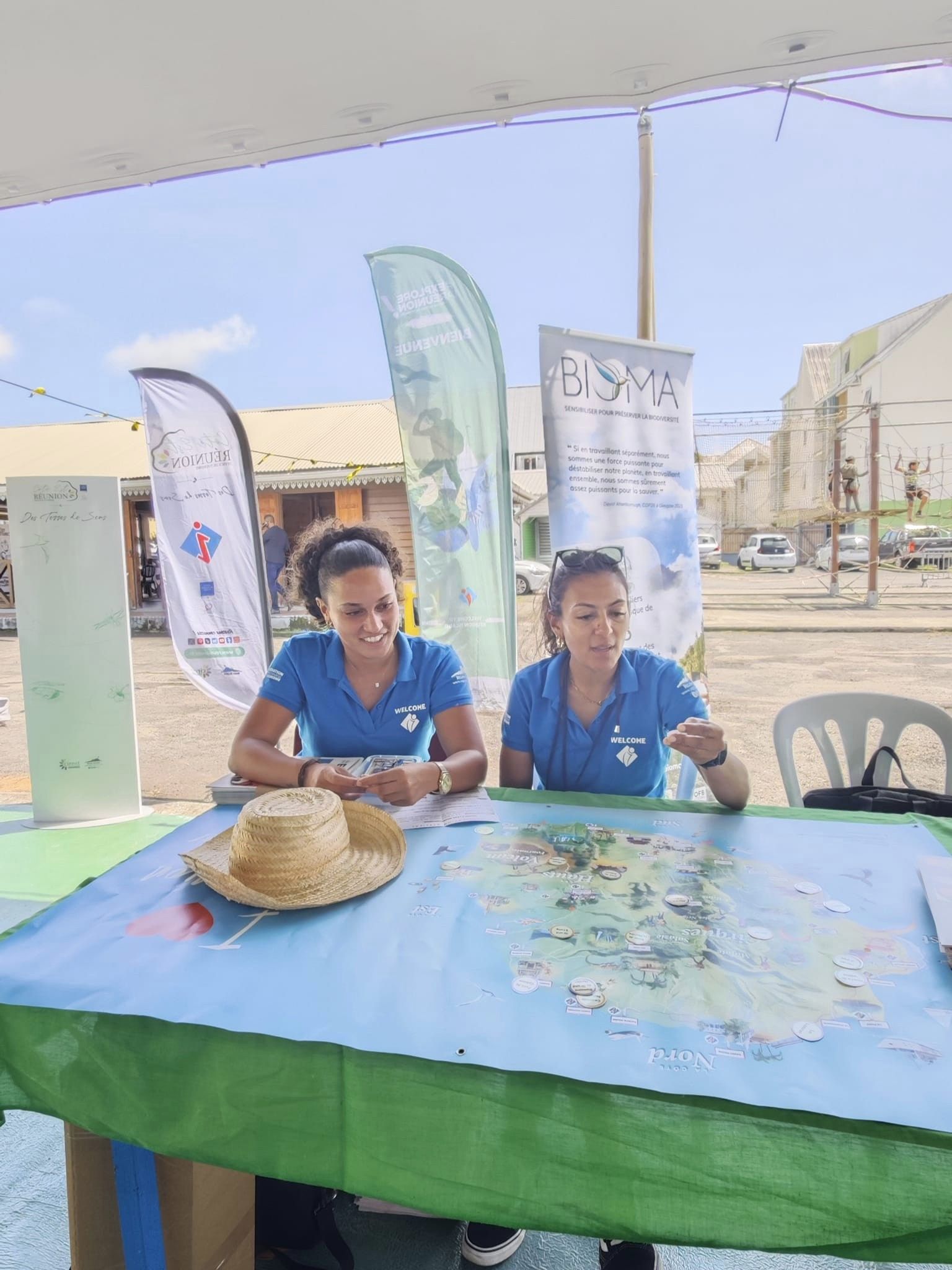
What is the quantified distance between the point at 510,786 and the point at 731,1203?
4.13 feet

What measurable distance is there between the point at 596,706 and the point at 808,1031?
115cm

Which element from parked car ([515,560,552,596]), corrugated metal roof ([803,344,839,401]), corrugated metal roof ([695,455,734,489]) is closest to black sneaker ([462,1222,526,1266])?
parked car ([515,560,552,596])

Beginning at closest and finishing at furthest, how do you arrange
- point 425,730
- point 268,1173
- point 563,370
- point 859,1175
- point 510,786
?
point 859,1175
point 268,1173
point 510,786
point 425,730
point 563,370

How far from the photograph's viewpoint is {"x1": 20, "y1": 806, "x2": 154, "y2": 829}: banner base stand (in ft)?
12.6

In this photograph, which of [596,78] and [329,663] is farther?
[596,78]

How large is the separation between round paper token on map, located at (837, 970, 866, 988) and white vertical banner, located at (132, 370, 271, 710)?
3501 millimetres

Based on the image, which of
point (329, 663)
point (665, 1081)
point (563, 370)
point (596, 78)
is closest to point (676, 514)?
point (563, 370)

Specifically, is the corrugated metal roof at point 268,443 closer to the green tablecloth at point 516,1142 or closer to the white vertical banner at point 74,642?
the white vertical banner at point 74,642

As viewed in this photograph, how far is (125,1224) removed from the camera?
1.06m

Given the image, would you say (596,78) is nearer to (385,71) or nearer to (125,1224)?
(385,71)

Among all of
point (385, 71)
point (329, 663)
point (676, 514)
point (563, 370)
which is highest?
point (385, 71)

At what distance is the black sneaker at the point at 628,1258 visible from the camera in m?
1.30

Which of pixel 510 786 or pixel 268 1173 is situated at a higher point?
pixel 510 786

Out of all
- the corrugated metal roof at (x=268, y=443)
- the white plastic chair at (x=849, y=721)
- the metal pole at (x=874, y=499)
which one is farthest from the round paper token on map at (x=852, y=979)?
the corrugated metal roof at (x=268, y=443)
